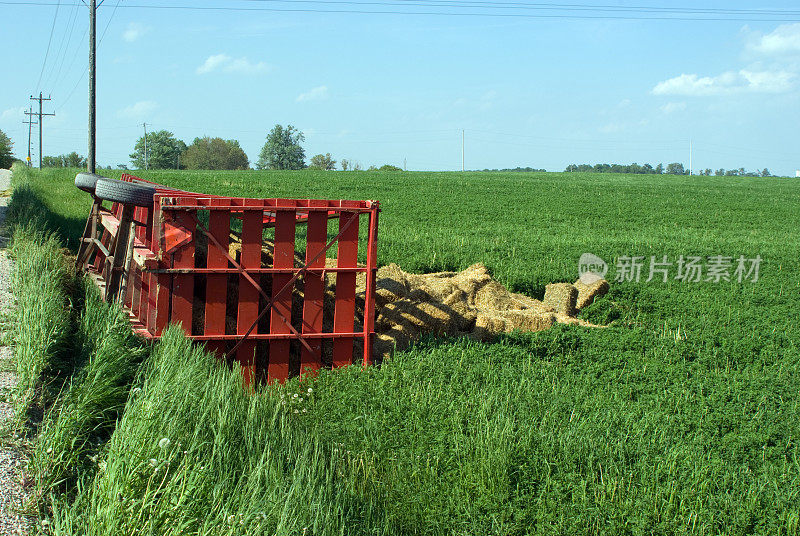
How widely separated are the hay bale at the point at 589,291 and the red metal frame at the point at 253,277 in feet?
17.0

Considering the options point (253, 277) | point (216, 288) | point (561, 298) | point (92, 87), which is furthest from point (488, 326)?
point (92, 87)

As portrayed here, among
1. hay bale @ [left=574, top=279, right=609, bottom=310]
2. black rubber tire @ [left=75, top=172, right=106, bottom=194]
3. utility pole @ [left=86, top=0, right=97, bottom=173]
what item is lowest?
hay bale @ [left=574, top=279, right=609, bottom=310]

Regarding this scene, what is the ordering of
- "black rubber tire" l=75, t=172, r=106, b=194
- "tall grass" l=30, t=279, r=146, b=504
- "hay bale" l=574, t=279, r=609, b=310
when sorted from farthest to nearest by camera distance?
"hay bale" l=574, t=279, r=609, b=310 → "black rubber tire" l=75, t=172, r=106, b=194 → "tall grass" l=30, t=279, r=146, b=504

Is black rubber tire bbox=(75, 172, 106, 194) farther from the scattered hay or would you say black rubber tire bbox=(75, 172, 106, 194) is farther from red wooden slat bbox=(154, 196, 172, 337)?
the scattered hay

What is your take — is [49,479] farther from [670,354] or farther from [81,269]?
[670,354]

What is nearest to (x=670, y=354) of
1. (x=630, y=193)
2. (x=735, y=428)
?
(x=735, y=428)

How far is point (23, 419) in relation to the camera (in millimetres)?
4852

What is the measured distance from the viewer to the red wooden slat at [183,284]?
7.25 meters

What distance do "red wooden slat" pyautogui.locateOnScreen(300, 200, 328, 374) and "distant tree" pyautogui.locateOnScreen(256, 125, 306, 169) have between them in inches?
4357

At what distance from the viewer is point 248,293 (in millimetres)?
7445

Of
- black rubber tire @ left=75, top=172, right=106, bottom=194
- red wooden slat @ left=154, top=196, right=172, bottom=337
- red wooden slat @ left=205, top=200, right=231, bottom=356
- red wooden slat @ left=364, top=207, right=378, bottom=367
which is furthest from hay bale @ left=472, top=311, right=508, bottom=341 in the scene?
black rubber tire @ left=75, top=172, right=106, bottom=194

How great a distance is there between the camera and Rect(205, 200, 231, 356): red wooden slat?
7363 millimetres

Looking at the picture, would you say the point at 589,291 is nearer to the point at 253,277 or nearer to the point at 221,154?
the point at 253,277

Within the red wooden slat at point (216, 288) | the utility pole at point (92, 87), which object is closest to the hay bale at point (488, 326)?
the red wooden slat at point (216, 288)
